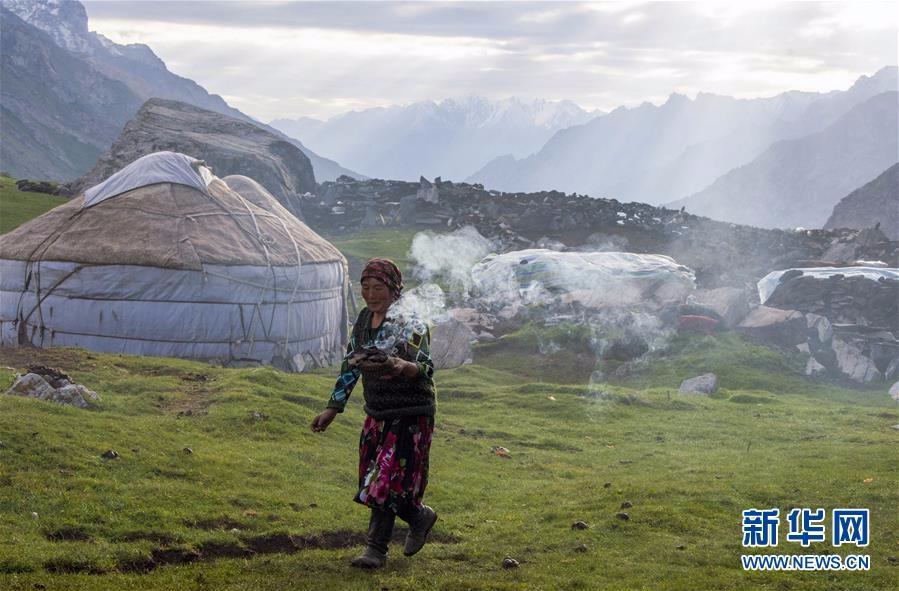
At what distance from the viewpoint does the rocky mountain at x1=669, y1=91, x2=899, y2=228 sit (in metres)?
167

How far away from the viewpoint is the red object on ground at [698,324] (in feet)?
76.1

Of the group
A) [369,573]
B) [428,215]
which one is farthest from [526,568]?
[428,215]

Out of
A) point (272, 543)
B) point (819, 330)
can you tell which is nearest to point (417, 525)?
point (272, 543)

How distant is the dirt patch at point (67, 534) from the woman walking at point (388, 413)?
1.91 m

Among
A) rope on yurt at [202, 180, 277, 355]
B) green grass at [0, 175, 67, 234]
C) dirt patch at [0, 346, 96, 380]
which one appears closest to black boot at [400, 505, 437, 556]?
dirt patch at [0, 346, 96, 380]

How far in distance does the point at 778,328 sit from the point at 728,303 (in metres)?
1.56

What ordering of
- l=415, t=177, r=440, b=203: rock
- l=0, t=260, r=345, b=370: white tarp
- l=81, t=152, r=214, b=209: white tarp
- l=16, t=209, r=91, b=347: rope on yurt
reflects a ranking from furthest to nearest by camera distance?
l=415, t=177, r=440, b=203: rock → l=81, t=152, r=214, b=209: white tarp → l=16, t=209, r=91, b=347: rope on yurt → l=0, t=260, r=345, b=370: white tarp

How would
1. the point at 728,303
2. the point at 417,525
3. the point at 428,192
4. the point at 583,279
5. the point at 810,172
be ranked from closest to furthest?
the point at 417,525, the point at 728,303, the point at 583,279, the point at 428,192, the point at 810,172

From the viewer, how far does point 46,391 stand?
11.0 meters

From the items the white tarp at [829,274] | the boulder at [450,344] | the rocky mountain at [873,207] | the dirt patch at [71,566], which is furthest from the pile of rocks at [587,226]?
the rocky mountain at [873,207]

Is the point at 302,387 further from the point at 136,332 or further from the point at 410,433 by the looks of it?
the point at 410,433

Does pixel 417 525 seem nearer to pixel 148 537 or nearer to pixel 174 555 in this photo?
pixel 174 555

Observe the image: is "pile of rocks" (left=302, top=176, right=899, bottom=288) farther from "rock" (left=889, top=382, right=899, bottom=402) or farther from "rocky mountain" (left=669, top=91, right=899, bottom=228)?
"rocky mountain" (left=669, top=91, right=899, bottom=228)

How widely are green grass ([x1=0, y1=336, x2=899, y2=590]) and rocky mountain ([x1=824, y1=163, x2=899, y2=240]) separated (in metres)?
59.8
